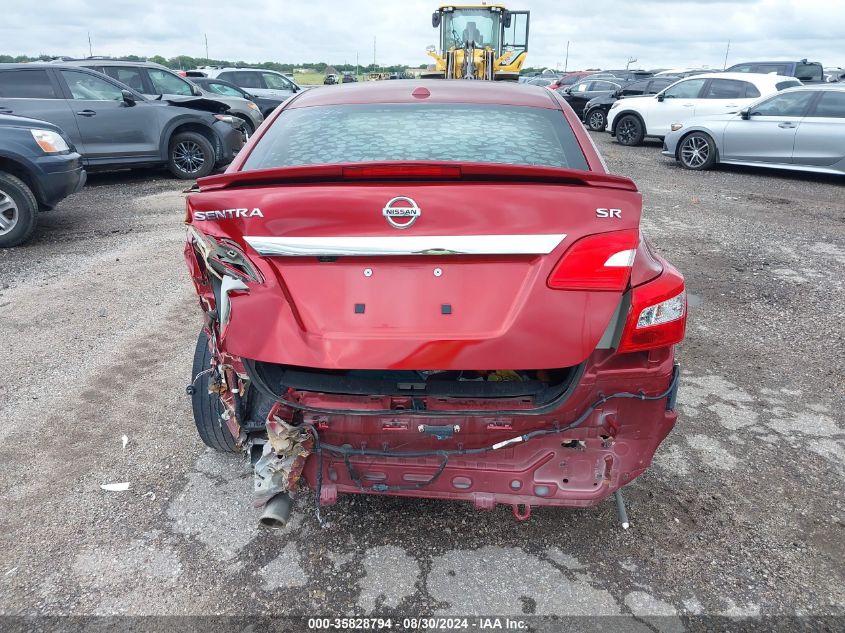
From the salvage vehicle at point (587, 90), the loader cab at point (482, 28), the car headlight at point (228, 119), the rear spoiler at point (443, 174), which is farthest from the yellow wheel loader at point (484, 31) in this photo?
the rear spoiler at point (443, 174)

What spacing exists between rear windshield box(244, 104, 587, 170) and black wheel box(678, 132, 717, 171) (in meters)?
9.74

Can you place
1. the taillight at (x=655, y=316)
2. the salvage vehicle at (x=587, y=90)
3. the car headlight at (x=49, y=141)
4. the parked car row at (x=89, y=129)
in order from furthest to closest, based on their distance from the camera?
the salvage vehicle at (x=587, y=90) < the car headlight at (x=49, y=141) < the parked car row at (x=89, y=129) < the taillight at (x=655, y=316)

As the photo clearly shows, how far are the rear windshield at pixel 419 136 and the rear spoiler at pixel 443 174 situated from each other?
0.45m

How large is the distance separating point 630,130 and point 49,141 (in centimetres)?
1220

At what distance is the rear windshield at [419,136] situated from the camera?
2.61m

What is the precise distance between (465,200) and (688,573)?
1630 millimetres

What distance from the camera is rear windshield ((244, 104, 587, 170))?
2.61 metres

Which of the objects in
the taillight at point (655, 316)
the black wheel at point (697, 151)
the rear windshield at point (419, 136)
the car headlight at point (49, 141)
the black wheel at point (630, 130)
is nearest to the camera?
the taillight at point (655, 316)

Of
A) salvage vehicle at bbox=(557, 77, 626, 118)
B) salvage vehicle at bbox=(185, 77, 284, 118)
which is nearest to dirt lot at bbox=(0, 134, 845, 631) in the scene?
salvage vehicle at bbox=(185, 77, 284, 118)

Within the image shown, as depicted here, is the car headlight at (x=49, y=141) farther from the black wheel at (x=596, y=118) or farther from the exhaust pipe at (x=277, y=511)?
the black wheel at (x=596, y=118)

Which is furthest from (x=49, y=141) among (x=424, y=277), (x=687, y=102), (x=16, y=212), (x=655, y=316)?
(x=687, y=102)

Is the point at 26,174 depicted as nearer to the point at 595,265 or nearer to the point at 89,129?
the point at 89,129

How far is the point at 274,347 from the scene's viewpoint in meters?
1.95

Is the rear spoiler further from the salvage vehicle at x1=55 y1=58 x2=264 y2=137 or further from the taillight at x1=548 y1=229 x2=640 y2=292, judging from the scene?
the salvage vehicle at x1=55 y1=58 x2=264 y2=137
